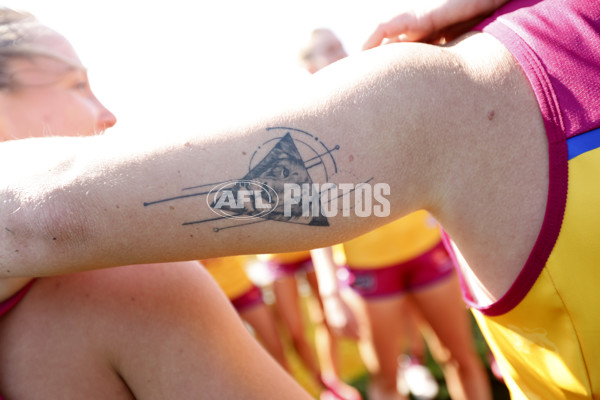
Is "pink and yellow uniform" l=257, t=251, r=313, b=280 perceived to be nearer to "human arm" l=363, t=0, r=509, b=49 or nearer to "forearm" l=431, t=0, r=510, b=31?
"human arm" l=363, t=0, r=509, b=49

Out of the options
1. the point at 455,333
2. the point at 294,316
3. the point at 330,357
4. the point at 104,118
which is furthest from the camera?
the point at 294,316

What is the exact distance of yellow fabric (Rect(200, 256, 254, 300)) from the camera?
3.46m

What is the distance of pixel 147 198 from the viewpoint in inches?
30.9

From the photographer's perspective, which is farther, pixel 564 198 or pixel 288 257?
pixel 288 257

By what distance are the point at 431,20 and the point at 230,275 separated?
271 centimetres

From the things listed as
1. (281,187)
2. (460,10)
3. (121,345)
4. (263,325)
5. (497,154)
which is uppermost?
(460,10)

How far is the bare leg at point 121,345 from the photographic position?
3.55 ft

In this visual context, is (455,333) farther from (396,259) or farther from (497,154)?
(497,154)

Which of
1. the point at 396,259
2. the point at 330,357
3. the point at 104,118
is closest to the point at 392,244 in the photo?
the point at 396,259

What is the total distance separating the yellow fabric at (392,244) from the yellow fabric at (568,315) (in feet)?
6.42

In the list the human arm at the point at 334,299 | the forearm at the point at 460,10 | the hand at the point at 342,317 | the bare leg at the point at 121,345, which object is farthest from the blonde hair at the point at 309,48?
the bare leg at the point at 121,345

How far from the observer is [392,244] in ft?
10.1

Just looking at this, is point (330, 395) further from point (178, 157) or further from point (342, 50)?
point (178, 157)

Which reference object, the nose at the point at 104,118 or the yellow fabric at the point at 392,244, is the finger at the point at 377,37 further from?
the yellow fabric at the point at 392,244
